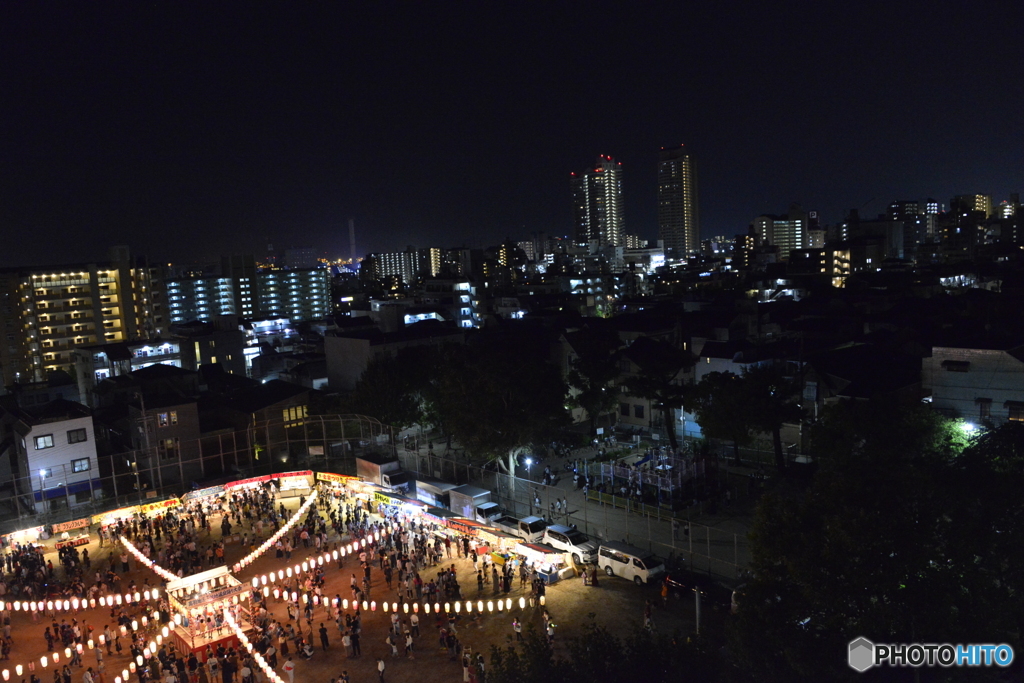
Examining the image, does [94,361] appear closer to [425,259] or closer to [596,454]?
[596,454]

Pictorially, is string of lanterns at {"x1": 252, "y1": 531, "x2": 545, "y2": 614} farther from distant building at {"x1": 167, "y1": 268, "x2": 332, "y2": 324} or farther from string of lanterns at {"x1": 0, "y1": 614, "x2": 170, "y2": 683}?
distant building at {"x1": 167, "y1": 268, "x2": 332, "y2": 324}

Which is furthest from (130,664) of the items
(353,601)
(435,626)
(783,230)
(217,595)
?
(783,230)

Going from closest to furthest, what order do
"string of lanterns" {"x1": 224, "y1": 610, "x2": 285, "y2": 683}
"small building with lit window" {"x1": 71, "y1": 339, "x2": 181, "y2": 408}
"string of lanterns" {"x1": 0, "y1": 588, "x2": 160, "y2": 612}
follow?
1. "string of lanterns" {"x1": 224, "y1": 610, "x2": 285, "y2": 683}
2. "string of lanterns" {"x1": 0, "y1": 588, "x2": 160, "y2": 612}
3. "small building with lit window" {"x1": 71, "y1": 339, "x2": 181, "y2": 408}


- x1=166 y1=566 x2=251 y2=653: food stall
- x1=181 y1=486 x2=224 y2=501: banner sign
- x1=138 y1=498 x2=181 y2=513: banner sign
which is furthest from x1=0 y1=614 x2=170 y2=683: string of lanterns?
x1=181 y1=486 x2=224 y2=501: banner sign

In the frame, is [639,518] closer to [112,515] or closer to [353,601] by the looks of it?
[353,601]

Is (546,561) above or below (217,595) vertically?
below

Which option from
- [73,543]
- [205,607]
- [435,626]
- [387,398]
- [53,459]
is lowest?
[435,626]
